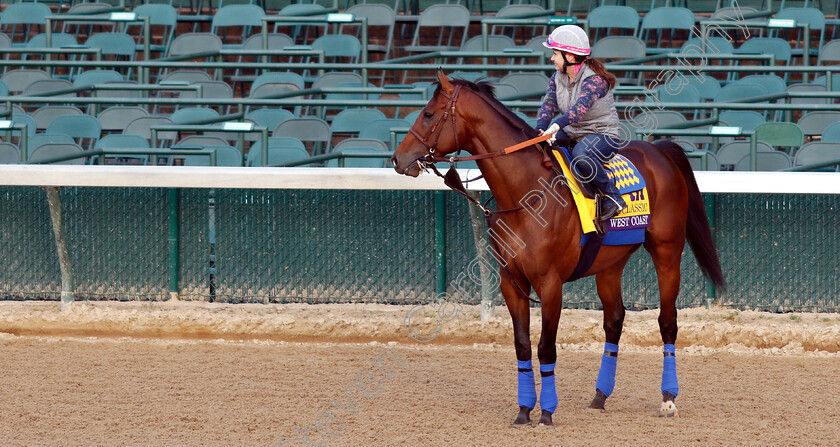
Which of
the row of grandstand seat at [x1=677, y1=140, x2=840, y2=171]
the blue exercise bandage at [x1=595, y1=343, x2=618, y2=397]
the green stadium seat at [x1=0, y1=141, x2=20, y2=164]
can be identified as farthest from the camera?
the green stadium seat at [x1=0, y1=141, x2=20, y2=164]

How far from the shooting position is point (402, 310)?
8320 mm

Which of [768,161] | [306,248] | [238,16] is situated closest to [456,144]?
[306,248]

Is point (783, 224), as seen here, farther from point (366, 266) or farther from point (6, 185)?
point (6, 185)

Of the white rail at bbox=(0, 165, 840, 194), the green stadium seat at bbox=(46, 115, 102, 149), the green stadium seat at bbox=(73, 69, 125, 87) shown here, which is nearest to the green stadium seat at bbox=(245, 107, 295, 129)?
the green stadium seat at bbox=(46, 115, 102, 149)

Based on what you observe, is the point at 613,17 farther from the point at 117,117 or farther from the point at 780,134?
the point at 117,117

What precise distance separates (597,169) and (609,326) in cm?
122

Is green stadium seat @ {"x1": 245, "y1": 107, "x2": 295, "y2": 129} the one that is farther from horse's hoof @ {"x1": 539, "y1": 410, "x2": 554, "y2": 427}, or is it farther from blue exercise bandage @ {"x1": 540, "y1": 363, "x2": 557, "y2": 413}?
horse's hoof @ {"x1": 539, "y1": 410, "x2": 554, "y2": 427}

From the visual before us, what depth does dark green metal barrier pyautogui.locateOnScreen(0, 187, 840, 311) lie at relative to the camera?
8102 millimetres

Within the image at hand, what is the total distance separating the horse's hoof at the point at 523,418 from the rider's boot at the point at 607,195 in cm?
127

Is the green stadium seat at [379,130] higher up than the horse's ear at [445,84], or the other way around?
the horse's ear at [445,84]

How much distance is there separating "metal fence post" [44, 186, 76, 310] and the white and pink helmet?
Answer: 16.5ft

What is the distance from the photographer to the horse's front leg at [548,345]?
5.58m

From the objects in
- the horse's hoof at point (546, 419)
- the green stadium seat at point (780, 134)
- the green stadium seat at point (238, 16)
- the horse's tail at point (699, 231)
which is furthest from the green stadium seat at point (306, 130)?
the horse's hoof at point (546, 419)

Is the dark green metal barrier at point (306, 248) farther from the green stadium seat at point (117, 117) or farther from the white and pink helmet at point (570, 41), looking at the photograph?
the green stadium seat at point (117, 117)
